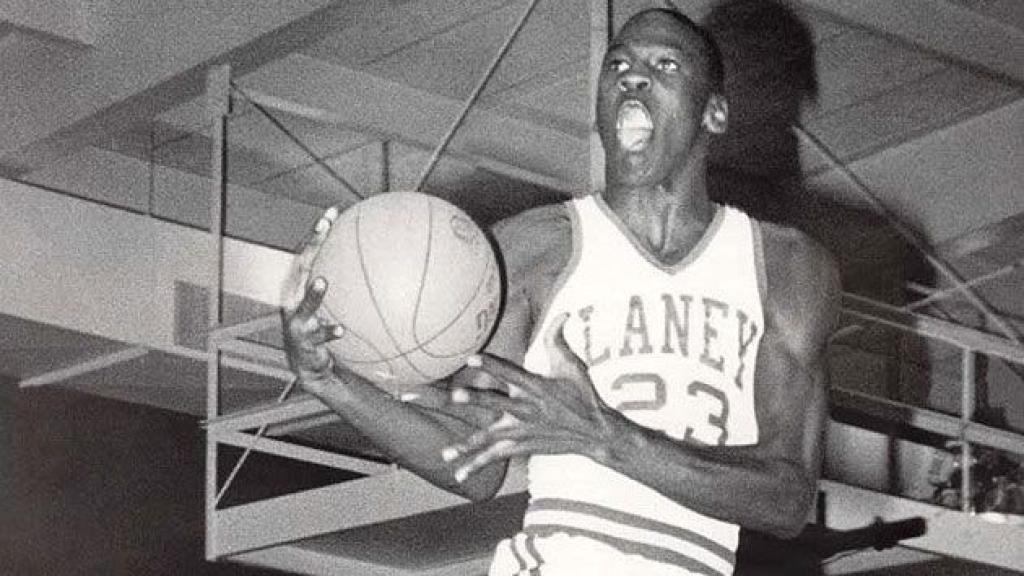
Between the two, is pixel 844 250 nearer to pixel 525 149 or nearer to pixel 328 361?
pixel 525 149

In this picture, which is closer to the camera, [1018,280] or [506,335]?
[506,335]

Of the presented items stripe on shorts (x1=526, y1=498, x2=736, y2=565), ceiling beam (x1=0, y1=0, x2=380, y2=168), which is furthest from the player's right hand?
ceiling beam (x1=0, y1=0, x2=380, y2=168)

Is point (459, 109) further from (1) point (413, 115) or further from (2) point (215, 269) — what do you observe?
(2) point (215, 269)

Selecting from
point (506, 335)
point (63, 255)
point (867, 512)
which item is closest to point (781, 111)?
point (867, 512)

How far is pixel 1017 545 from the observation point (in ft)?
25.2

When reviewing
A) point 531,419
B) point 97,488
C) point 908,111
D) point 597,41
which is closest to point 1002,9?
point 908,111

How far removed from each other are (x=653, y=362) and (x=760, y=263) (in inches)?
9.0

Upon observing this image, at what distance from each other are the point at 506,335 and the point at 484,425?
466 millimetres

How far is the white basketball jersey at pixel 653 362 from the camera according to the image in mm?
2439

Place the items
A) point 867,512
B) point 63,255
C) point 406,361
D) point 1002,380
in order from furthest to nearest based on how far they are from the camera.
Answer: point 1002,380 < point 63,255 < point 867,512 < point 406,361

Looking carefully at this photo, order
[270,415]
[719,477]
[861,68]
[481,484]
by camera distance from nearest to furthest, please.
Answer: [719,477] < [481,484] < [270,415] < [861,68]

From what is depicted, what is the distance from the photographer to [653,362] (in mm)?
2496

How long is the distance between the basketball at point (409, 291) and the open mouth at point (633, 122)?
0.98 ft

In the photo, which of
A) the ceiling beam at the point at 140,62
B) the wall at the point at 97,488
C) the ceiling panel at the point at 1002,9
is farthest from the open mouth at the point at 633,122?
the wall at the point at 97,488
